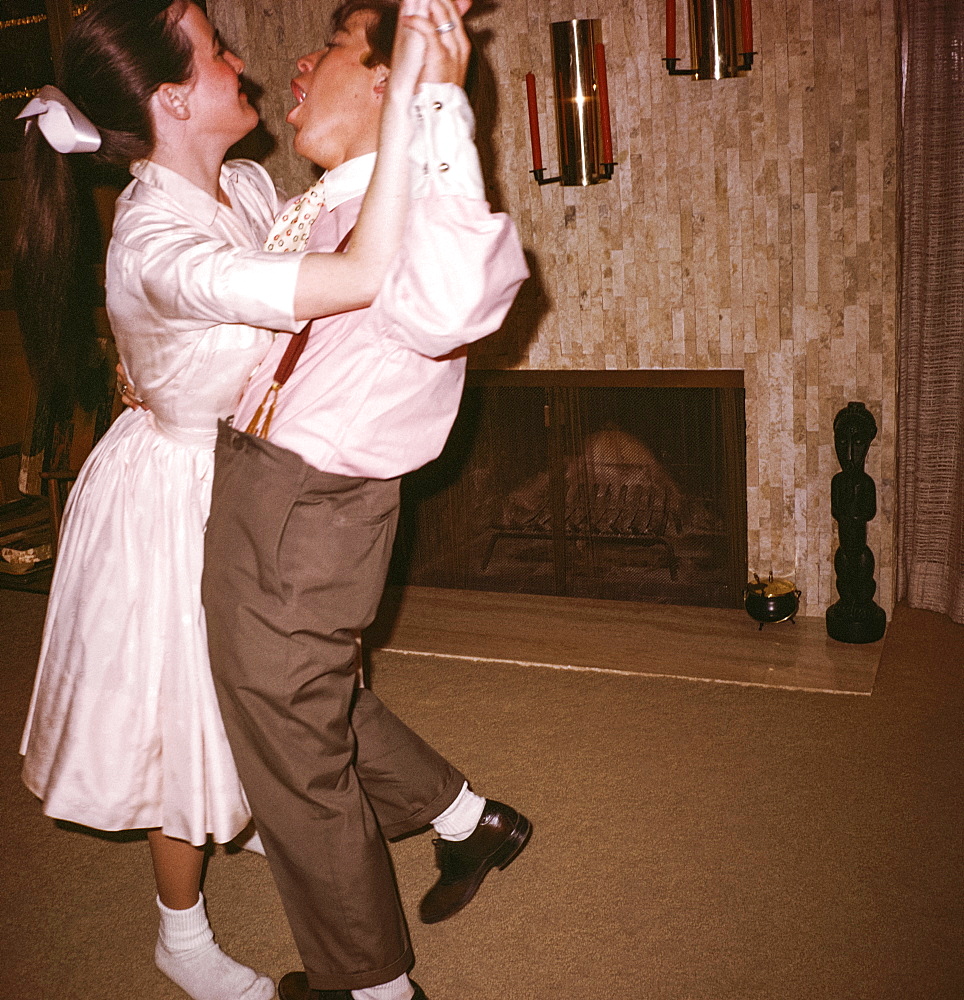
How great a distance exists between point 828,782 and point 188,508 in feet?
4.29

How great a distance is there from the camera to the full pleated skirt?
4.46 ft

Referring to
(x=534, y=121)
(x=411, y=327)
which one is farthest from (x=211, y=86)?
(x=534, y=121)

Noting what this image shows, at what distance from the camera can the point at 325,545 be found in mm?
1195

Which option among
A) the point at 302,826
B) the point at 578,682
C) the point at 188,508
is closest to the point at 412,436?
the point at 188,508

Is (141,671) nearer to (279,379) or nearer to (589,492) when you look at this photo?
(279,379)

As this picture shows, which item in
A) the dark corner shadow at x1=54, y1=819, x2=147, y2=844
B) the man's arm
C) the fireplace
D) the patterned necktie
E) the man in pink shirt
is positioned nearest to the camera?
the man's arm

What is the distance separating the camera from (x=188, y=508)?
4.48 ft

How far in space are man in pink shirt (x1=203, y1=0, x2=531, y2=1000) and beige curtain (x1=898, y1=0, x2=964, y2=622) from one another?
65.7 inches

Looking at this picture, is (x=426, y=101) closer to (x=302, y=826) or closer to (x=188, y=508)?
(x=188, y=508)

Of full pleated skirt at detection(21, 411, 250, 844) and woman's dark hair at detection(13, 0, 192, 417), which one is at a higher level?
woman's dark hair at detection(13, 0, 192, 417)

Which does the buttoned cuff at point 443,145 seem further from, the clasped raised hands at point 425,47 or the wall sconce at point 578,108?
the wall sconce at point 578,108

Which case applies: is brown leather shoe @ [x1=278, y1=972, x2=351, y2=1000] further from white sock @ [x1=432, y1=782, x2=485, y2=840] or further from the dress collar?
the dress collar

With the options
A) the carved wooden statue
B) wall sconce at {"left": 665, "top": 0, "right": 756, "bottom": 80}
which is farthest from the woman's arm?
the carved wooden statue

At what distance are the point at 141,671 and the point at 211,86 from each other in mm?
825
